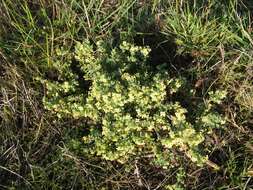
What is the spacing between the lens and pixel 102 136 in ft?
7.78

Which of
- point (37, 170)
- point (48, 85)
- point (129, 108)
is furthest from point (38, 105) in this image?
point (129, 108)

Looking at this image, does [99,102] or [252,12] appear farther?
[252,12]

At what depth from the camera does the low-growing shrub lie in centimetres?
223

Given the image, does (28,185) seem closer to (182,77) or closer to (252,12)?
(182,77)

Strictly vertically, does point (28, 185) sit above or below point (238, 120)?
below

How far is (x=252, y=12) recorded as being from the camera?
2.72 m

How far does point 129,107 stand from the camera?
232 cm

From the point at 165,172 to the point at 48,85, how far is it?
73 centimetres

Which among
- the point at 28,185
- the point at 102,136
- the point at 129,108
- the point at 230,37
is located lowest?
the point at 28,185

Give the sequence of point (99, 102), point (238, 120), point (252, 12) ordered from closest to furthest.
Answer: point (99, 102) < point (238, 120) < point (252, 12)

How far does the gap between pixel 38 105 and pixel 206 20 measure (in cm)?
100

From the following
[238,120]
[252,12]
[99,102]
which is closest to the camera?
[99,102]

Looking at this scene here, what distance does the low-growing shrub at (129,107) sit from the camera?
2229 mm

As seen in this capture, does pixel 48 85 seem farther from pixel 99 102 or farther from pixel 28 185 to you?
pixel 28 185
